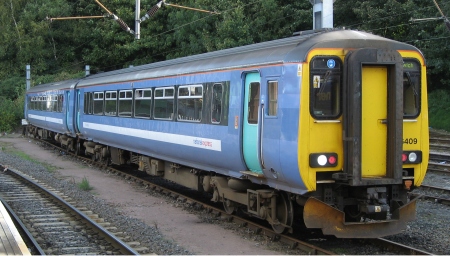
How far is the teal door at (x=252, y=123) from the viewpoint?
9.08 m

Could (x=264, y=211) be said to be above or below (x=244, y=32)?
below

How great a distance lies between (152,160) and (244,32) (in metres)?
18.4

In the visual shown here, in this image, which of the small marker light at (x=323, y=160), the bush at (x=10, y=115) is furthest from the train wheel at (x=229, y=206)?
the bush at (x=10, y=115)

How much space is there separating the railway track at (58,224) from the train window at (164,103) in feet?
9.04

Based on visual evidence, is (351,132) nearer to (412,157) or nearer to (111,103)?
(412,157)

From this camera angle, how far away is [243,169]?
380 inches

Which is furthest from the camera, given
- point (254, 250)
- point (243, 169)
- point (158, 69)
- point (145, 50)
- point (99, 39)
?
point (99, 39)

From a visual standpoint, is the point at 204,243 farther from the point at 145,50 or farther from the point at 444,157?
the point at 145,50

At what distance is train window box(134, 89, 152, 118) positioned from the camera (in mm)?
14228

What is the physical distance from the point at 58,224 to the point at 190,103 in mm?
3495

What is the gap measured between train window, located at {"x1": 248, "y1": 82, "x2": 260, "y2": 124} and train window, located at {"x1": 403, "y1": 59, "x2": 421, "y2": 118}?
7.42ft

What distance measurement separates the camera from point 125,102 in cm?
1614

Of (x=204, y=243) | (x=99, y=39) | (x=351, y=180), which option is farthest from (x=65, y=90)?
(x=99, y=39)

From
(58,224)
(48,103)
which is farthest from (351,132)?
(48,103)
